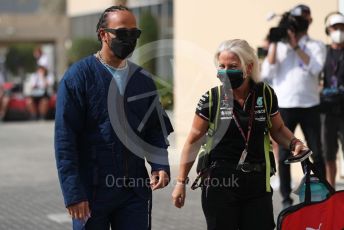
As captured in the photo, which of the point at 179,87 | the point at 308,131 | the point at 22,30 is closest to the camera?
the point at 308,131

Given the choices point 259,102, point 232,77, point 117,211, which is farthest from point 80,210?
point 259,102

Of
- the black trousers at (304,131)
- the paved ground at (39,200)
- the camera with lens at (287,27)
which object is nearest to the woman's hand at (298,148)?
the paved ground at (39,200)

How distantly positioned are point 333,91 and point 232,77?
3.87m

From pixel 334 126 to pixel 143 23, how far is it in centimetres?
1180

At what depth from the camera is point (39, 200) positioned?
9.12 meters

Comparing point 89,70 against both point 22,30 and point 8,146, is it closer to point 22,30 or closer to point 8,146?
point 8,146

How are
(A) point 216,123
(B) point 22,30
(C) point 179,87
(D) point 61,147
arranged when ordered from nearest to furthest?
(D) point 61,147 → (A) point 216,123 → (C) point 179,87 → (B) point 22,30

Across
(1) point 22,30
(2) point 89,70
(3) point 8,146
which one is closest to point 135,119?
(2) point 89,70

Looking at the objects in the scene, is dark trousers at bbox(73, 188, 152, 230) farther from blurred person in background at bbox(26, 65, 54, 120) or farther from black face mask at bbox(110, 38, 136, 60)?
blurred person in background at bbox(26, 65, 54, 120)

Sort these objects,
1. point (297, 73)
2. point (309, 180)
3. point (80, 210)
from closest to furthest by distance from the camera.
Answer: point (80, 210) → point (309, 180) → point (297, 73)

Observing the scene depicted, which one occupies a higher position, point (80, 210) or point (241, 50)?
point (241, 50)

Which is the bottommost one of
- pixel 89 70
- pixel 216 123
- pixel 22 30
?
pixel 22 30

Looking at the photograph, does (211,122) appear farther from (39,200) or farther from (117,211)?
(39,200)

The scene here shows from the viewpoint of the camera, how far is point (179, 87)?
12719 mm
